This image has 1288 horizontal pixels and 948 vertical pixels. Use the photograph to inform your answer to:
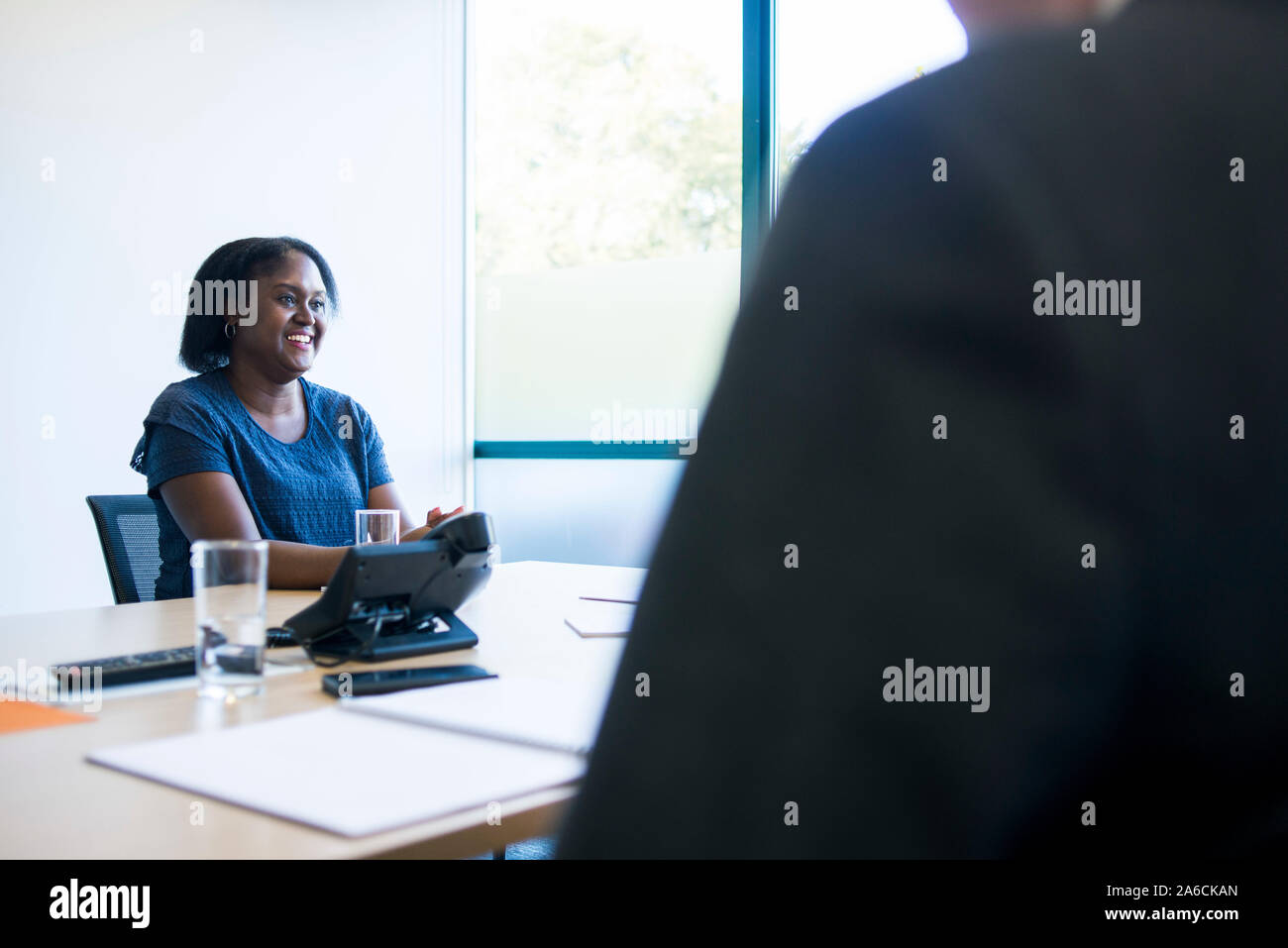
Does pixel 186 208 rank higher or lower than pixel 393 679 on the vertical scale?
higher

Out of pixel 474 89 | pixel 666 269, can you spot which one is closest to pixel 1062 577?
pixel 666 269

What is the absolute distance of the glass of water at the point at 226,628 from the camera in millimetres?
1120

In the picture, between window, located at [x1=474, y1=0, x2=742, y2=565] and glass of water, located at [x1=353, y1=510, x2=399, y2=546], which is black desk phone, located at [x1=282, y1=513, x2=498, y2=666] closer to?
glass of water, located at [x1=353, y1=510, x2=399, y2=546]

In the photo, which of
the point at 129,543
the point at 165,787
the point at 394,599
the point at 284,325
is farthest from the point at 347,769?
the point at 284,325

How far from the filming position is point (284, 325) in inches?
104

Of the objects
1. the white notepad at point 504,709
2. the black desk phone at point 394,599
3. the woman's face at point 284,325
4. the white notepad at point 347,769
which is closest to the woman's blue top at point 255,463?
the woman's face at point 284,325

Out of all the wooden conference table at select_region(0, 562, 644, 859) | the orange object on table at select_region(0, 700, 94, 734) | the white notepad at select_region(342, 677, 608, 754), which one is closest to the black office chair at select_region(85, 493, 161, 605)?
the wooden conference table at select_region(0, 562, 644, 859)

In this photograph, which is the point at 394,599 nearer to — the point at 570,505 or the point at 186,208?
the point at 186,208

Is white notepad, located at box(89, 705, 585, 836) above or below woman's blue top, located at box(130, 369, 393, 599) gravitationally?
below

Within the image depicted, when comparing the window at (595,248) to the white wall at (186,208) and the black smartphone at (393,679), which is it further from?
the black smartphone at (393,679)

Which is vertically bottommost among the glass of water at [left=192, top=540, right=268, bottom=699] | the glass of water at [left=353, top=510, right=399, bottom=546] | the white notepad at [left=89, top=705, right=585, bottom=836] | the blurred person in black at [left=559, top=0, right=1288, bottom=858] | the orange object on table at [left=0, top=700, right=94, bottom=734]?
the orange object on table at [left=0, top=700, right=94, bottom=734]

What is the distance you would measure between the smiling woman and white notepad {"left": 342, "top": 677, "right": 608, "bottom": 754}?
1001mm

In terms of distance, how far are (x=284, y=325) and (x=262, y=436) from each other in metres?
0.30

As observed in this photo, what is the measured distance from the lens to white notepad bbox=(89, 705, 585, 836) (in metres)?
0.76
